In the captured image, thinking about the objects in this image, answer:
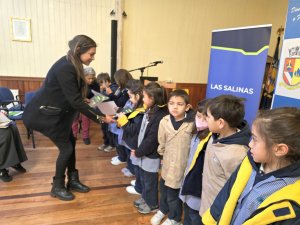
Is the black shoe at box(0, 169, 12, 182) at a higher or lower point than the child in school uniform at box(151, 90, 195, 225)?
lower

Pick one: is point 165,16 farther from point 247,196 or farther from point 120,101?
point 247,196

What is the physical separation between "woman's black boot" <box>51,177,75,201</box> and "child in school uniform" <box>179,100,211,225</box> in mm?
1122

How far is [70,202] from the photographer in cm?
197

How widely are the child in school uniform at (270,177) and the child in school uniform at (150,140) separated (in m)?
0.87

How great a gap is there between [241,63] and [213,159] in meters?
1.69

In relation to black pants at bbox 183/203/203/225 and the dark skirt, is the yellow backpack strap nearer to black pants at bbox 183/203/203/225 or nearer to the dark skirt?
black pants at bbox 183/203/203/225

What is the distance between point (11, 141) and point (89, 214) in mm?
1153

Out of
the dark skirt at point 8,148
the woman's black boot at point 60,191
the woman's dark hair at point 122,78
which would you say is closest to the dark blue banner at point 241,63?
the woman's dark hair at point 122,78

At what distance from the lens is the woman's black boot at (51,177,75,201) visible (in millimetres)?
1979

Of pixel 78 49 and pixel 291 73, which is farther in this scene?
pixel 291 73

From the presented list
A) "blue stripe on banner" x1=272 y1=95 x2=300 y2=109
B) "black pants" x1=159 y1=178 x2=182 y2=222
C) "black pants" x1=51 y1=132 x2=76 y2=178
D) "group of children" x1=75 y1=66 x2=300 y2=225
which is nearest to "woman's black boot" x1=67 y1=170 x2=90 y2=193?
"black pants" x1=51 y1=132 x2=76 y2=178

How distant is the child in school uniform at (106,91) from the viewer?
287cm

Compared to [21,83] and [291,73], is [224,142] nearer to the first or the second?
[291,73]

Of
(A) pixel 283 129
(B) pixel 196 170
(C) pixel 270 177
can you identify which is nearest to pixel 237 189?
(C) pixel 270 177
